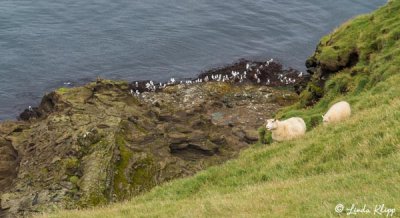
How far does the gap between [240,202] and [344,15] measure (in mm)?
74092

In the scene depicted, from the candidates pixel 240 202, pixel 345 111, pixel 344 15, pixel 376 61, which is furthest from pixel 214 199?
pixel 344 15

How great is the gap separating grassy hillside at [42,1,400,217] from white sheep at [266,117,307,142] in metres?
1.44

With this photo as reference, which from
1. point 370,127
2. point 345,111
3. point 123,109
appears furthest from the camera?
point 123,109

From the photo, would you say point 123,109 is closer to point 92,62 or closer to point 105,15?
point 92,62

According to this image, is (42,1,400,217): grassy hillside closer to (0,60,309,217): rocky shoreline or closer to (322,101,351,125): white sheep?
(322,101,351,125): white sheep

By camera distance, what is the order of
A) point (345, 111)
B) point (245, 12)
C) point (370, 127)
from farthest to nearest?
point (245, 12)
point (345, 111)
point (370, 127)

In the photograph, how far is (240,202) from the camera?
14367 millimetres

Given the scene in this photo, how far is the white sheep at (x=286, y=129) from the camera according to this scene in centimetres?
2289

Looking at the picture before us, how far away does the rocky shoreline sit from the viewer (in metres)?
27.7

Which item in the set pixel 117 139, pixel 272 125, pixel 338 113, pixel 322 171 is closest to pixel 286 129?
pixel 272 125

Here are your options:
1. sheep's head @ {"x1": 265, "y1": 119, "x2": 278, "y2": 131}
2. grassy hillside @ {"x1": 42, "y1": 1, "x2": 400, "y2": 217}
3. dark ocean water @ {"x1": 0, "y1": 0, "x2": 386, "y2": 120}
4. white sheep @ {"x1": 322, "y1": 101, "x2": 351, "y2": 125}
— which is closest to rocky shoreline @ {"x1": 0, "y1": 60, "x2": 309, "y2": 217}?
grassy hillside @ {"x1": 42, "y1": 1, "x2": 400, "y2": 217}

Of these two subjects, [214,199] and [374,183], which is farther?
[214,199]

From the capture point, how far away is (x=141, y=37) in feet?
239

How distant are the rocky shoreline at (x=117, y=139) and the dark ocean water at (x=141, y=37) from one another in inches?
310
